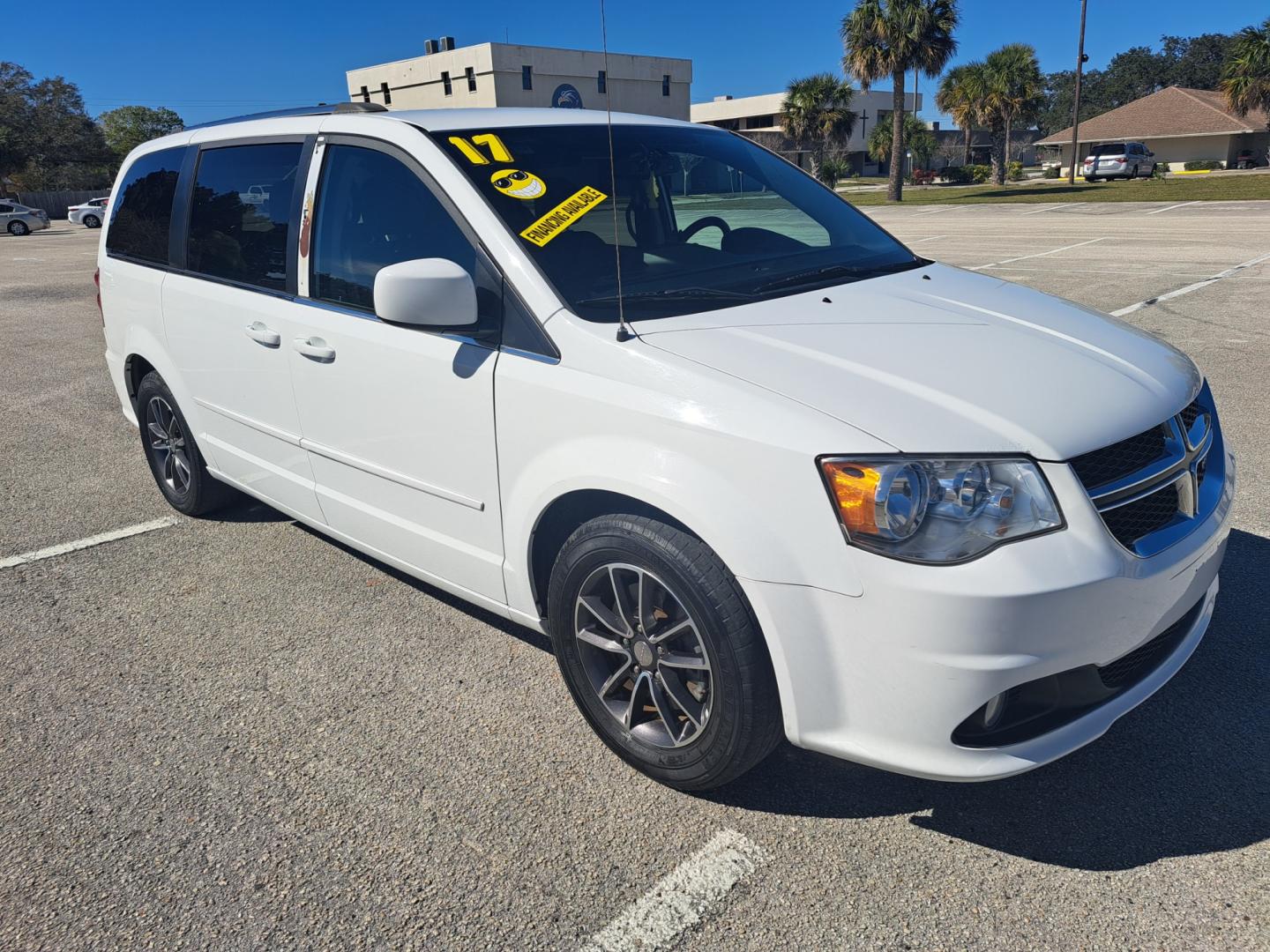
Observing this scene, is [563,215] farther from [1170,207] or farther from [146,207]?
[1170,207]

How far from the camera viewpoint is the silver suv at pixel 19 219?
40844 mm

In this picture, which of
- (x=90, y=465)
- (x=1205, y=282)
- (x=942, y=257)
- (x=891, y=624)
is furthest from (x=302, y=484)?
(x=942, y=257)

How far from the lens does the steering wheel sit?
3.61 m

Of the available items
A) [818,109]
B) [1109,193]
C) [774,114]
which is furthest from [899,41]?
[774,114]

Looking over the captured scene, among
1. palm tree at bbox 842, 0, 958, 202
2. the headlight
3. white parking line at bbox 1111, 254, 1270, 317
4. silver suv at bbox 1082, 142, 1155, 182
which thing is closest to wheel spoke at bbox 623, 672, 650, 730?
the headlight

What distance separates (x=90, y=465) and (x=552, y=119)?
4.13 meters

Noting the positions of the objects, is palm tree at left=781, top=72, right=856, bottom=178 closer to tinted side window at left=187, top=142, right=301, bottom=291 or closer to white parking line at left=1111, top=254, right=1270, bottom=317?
white parking line at left=1111, top=254, right=1270, bottom=317

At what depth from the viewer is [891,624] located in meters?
2.14

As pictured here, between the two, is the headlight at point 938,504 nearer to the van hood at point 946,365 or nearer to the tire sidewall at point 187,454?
the van hood at point 946,365

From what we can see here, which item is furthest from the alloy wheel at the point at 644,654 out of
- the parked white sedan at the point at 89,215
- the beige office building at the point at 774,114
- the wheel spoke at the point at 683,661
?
the beige office building at the point at 774,114

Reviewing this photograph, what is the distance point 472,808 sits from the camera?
2695 millimetres

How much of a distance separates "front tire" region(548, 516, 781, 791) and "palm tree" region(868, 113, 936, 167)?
69.3 m

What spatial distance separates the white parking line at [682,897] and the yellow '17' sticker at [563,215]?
1759mm

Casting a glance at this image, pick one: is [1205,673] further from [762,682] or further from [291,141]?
[291,141]
